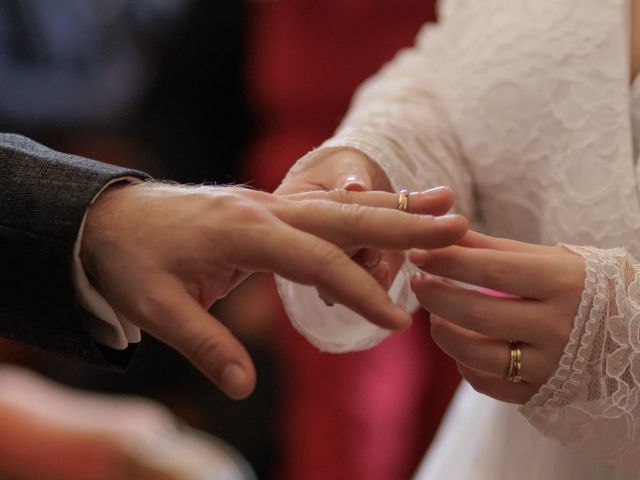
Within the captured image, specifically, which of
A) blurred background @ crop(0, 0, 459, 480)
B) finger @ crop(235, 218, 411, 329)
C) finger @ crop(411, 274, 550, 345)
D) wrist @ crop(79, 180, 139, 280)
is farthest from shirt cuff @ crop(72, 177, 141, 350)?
blurred background @ crop(0, 0, 459, 480)

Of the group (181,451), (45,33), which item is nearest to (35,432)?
(181,451)

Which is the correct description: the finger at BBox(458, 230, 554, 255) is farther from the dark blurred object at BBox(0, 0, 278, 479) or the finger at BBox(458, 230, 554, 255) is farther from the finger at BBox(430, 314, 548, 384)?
the dark blurred object at BBox(0, 0, 278, 479)

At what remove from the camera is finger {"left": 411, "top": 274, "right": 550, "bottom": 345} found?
51 centimetres

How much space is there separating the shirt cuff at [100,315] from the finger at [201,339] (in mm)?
62

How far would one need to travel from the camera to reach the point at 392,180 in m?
0.69

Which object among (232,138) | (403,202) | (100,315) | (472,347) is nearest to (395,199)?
(403,202)

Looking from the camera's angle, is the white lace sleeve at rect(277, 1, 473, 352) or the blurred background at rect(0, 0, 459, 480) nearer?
the white lace sleeve at rect(277, 1, 473, 352)

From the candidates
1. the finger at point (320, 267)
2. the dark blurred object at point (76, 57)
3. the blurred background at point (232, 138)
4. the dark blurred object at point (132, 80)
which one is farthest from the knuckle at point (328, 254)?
the dark blurred object at point (76, 57)

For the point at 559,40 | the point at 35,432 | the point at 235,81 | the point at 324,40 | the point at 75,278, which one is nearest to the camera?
the point at 75,278

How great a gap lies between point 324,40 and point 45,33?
78 cm

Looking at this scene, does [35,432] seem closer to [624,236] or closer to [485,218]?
[485,218]

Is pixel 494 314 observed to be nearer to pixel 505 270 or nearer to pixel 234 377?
pixel 505 270

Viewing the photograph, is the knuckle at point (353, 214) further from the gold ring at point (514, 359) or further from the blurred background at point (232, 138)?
the blurred background at point (232, 138)

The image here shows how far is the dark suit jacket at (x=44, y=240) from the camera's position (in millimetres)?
516
